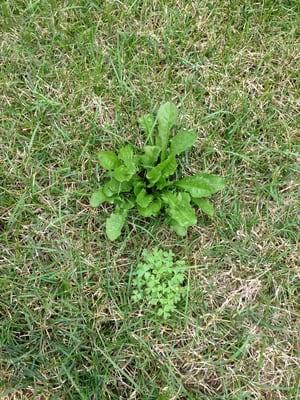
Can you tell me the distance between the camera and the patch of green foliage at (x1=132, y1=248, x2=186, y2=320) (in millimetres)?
2496

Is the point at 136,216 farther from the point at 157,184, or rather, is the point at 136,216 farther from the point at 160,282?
the point at 160,282

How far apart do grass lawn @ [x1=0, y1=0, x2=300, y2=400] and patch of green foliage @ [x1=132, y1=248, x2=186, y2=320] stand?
0.04m

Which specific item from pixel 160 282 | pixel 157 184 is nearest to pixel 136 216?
pixel 157 184

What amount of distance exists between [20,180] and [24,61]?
546 mm

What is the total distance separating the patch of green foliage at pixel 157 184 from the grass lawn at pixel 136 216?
0.08 meters

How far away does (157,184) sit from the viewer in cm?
254

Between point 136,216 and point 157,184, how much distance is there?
0.17 meters

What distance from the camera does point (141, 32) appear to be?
9.03 ft

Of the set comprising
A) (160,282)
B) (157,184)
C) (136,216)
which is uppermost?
(157,184)

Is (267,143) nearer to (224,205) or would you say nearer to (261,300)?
(224,205)

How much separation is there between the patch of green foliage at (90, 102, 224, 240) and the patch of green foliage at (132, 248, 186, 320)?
14 centimetres

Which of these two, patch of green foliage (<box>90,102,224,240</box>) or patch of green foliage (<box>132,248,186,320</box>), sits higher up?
patch of green foliage (<box>90,102,224,240</box>)

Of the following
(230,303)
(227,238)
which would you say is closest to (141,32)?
(227,238)

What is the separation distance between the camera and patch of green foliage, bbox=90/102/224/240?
2.50 metres
